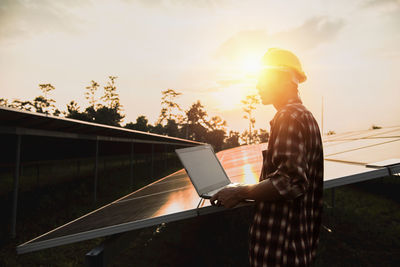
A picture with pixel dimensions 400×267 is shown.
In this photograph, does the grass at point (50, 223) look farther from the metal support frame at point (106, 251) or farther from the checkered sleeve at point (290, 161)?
the checkered sleeve at point (290, 161)

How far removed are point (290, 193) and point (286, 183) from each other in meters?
0.05

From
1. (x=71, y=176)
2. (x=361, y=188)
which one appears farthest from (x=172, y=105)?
(x=361, y=188)

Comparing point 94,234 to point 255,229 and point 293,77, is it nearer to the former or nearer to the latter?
point 255,229

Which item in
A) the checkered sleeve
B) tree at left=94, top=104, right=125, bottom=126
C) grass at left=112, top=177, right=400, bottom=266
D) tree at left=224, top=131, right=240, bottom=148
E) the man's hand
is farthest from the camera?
tree at left=224, top=131, right=240, bottom=148

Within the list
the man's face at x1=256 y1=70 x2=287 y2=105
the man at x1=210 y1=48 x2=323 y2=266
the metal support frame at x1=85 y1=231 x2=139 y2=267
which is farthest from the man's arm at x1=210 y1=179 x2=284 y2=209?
the metal support frame at x1=85 y1=231 x2=139 y2=267

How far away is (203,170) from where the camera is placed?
1.77 meters

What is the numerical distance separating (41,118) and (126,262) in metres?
3.38

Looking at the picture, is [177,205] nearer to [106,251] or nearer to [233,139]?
[106,251]

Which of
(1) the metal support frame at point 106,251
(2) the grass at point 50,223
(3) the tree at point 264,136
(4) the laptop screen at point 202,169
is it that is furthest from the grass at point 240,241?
(3) the tree at point 264,136

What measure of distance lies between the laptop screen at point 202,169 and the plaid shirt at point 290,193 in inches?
20.5

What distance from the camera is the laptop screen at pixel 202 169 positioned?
1.64 metres

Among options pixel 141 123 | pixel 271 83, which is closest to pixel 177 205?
pixel 271 83

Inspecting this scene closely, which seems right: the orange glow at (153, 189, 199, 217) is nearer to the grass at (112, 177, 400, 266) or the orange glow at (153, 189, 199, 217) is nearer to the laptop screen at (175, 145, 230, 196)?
the laptop screen at (175, 145, 230, 196)

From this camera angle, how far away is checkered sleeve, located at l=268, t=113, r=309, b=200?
41.3 inches
